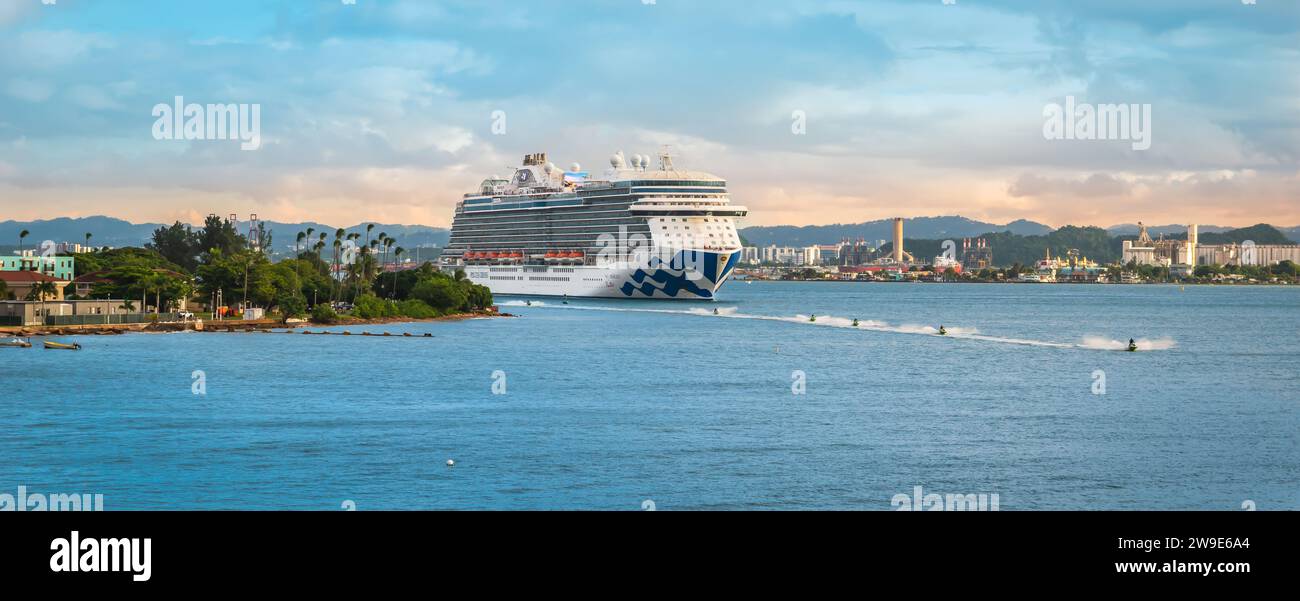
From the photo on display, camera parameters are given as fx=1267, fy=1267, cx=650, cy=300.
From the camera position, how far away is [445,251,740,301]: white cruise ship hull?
128m

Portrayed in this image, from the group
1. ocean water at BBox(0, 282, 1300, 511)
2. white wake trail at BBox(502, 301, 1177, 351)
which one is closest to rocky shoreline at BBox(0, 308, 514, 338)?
ocean water at BBox(0, 282, 1300, 511)

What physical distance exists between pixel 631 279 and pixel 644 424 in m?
93.7

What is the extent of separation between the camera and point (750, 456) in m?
34.3

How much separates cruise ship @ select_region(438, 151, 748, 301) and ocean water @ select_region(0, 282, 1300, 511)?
49.4m

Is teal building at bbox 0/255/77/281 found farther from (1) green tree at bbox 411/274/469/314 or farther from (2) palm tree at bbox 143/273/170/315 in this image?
(1) green tree at bbox 411/274/469/314

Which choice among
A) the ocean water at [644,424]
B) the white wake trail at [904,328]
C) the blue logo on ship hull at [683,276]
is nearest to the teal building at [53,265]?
the white wake trail at [904,328]

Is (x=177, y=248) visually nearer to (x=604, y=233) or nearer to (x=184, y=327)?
(x=604, y=233)

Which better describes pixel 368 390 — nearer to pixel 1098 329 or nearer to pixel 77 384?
pixel 77 384

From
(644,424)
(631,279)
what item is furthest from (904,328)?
(644,424)

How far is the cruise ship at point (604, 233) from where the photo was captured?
5049 inches

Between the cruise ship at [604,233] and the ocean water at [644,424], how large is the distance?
49368 millimetres

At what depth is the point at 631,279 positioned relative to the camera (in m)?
134

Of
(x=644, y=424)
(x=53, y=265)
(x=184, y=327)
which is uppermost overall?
(x=53, y=265)

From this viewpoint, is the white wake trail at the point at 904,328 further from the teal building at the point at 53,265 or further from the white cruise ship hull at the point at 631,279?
the teal building at the point at 53,265
